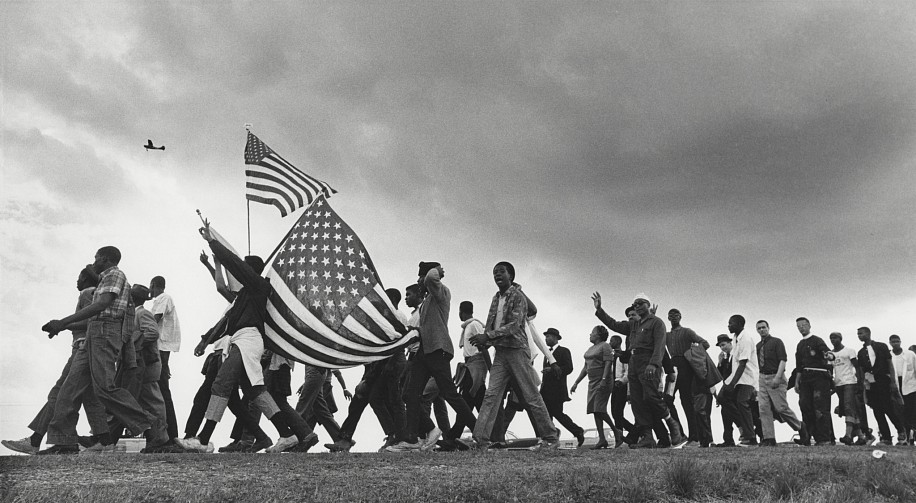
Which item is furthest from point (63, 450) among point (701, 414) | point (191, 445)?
point (701, 414)

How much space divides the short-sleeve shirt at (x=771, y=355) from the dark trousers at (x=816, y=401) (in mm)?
545

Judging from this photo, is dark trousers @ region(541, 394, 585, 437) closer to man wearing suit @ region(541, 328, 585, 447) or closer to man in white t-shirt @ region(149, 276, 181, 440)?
man wearing suit @ region(541, 328, 585, 447)

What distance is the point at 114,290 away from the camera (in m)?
8.16

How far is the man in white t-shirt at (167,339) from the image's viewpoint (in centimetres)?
1046

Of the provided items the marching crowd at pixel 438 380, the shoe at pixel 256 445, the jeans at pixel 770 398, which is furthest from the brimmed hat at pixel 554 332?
the shoe at pixel 256 445

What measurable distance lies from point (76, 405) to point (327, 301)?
301 cm

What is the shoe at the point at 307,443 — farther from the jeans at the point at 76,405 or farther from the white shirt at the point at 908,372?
the white shirt at the point at 908,372

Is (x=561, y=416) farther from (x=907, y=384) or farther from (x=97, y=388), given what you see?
(x=907, y=384)

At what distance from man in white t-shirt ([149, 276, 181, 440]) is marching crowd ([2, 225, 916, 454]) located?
0.06 feet

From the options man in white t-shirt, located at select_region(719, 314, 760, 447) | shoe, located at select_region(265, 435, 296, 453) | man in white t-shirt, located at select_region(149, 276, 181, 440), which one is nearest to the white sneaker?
shoe, located at select_region(265, 435, 296, 453)

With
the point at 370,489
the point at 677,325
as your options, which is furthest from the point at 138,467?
the point at 677,325

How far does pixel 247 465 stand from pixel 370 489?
164 centimetres

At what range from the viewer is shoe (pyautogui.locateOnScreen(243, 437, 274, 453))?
9492 mm

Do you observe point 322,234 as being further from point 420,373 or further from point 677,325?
point 677,325
